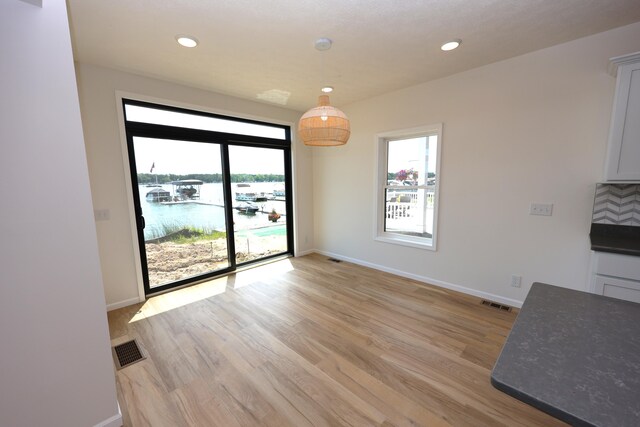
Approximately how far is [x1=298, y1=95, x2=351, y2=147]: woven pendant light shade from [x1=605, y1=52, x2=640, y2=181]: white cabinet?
216 cm

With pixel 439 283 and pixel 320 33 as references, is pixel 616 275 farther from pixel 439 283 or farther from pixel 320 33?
pixel 320 33

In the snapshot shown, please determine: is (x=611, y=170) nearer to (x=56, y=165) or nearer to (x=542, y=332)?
(x=542, y=332)

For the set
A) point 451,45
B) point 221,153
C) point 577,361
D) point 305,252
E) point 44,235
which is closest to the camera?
point 577,361

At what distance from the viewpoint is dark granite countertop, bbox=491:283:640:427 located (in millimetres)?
628

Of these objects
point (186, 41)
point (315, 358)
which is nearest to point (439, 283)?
point (315, 358)

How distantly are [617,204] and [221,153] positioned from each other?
453 centimetres

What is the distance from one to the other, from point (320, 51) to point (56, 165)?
2262mm

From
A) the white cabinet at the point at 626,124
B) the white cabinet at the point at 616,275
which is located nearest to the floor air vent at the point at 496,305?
the white cabinet at the point at 616,275

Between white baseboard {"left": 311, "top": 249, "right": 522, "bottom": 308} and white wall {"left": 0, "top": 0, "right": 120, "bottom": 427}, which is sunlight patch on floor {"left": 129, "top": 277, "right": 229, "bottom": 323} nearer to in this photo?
white wall {"left": 0, "top": 0, "right": 120, "bottom": 427}

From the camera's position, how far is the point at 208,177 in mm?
3725

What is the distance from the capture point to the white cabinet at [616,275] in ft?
6.21

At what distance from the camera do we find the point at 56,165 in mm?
1346

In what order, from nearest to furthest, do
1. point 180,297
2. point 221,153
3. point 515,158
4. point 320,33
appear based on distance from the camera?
point 320,33
point 515,158
point 180,297
point 221,153

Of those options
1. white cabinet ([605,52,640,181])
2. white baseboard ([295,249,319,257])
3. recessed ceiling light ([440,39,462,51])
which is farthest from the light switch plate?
white cabinet ([605,52,640,181])
